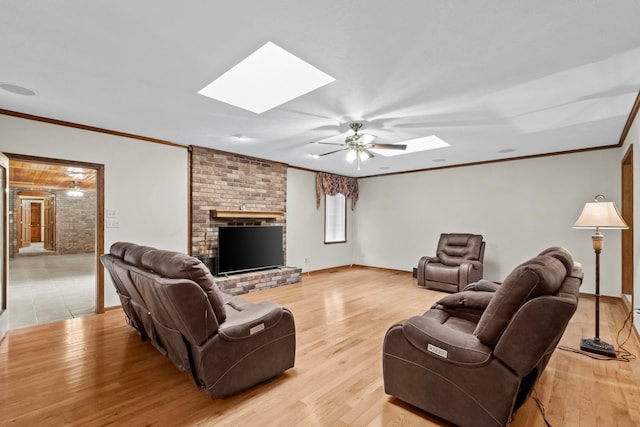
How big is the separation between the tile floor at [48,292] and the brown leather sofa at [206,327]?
2421 mm

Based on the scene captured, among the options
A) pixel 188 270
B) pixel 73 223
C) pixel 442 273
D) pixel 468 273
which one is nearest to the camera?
pixel 188 270

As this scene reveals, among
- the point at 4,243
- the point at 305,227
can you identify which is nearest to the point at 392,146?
the point at 305,227

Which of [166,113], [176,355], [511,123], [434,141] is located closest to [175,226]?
[166,113]

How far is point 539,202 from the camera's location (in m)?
5.34

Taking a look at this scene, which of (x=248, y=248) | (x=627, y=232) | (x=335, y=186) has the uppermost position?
(x=335, y=186)

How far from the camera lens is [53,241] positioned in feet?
37.6

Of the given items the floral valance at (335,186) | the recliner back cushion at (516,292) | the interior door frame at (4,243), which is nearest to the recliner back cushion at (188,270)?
the recliner back cushion at (516,292)

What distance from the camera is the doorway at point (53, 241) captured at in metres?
4.04

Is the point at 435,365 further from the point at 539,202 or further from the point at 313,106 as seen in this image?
the point at 539,202

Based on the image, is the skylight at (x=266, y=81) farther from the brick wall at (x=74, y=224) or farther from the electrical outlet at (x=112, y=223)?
the brick wall at (x=74, y=224)

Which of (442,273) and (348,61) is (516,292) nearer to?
(348,61)

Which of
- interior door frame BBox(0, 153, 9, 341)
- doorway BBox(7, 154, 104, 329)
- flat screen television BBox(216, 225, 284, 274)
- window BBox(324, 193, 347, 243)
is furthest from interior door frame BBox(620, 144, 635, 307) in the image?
interior door frame BBox(0, 153, 9, 341)

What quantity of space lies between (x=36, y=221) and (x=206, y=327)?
50.2ft

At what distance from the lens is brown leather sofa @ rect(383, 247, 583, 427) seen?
1.56m
